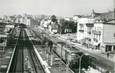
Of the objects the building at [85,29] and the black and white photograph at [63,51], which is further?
the building at [85,29]

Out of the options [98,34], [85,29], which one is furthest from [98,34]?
[85,29]

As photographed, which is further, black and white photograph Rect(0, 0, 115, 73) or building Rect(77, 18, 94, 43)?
building Rect(77, 18, 94, 43)

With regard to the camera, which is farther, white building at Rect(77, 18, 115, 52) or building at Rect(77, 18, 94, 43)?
building at Rect(77, 18, 94, 43)

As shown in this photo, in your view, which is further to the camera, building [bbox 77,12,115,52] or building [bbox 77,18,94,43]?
building [bbox 77,18,94,43]

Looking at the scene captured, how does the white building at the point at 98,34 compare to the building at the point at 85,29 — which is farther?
the building at the point at 85,29

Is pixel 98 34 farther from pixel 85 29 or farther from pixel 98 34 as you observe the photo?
pixel 85 29

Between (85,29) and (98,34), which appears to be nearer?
(98,34)

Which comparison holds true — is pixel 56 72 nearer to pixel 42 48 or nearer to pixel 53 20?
pixel 42 48

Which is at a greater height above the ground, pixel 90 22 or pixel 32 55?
pixel 90 22

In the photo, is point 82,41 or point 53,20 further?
point 53,20

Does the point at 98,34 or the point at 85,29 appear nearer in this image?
the point at 98,34

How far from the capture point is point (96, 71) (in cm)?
454

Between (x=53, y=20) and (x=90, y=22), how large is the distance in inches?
347

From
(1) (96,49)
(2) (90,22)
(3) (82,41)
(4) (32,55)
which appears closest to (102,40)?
(1) (96,49)
